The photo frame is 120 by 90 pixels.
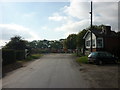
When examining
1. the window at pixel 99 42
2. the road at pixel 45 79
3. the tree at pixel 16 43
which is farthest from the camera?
the tree at pixel 16 43

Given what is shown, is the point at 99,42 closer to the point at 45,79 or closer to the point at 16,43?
the point at 16,43

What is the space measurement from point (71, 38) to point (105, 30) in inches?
1896

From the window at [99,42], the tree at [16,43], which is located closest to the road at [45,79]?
the window at [99,42]

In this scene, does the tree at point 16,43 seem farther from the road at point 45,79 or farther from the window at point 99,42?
the road at point 45,79

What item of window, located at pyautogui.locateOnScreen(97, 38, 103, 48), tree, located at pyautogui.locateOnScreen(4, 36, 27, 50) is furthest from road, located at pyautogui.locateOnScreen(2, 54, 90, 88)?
tree, located at pyautogui.locateOnScreen(4, 36, 27, 50)

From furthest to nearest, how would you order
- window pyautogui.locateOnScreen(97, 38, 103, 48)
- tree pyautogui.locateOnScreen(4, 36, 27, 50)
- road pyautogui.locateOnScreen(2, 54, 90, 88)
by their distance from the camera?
tree pyautogui.locateOnScreen(4, 36, 27, 50) < window pyautogui.locateOnScreen(97, 38, 103, 48) < road pyautogui.locateOnScreen(2, 54, 90, 88)

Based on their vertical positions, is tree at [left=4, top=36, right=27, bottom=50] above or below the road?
above

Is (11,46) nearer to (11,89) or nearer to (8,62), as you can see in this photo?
(8,62)

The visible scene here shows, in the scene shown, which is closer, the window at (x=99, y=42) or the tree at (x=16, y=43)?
the window at (x=99, y=42)

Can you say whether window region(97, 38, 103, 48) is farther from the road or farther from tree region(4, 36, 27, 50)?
the road

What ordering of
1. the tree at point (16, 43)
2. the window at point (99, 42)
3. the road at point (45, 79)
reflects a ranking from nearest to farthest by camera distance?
the road at point (45, 79)
the window at point (99, 42)
the tree at point (16, 43)

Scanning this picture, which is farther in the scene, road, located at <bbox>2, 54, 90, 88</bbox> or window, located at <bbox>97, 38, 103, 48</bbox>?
window, located at <bbox>97, 38, 103, 48</bbox>

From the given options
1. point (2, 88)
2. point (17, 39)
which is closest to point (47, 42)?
point (17, 39)

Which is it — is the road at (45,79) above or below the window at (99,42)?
below
